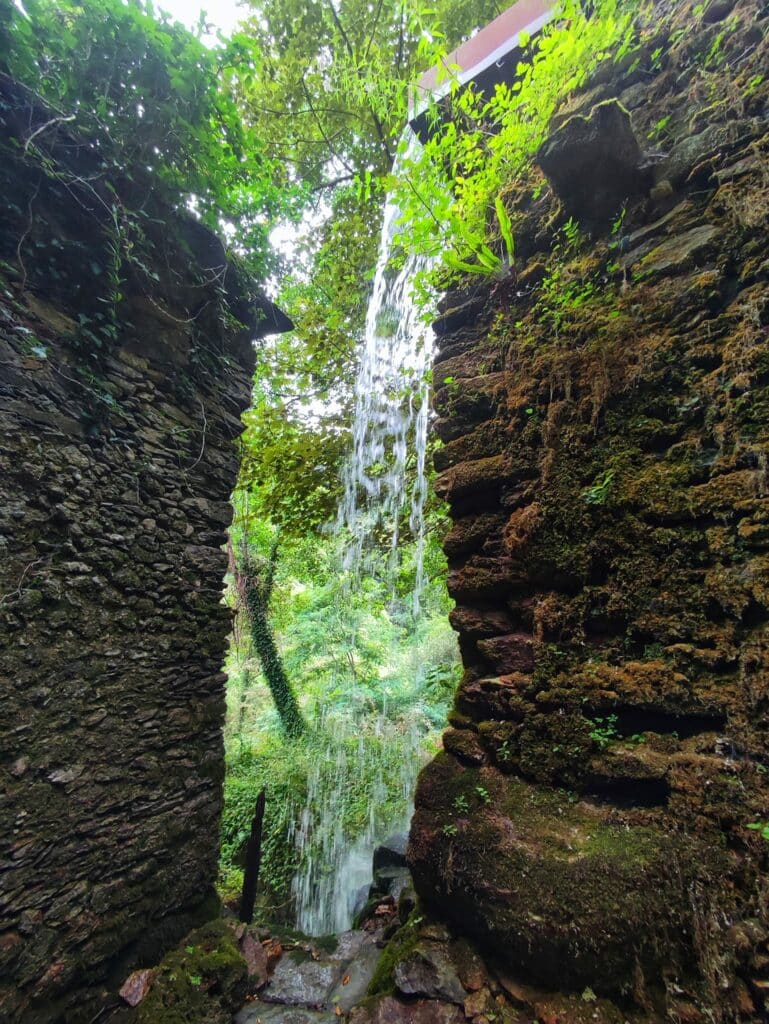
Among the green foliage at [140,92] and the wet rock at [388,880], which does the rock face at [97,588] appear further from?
the wet rock at [388,880]

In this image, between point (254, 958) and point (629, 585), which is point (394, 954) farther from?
point (254, 958)

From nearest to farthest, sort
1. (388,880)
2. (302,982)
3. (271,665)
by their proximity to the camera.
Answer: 1. (302,982)
2. (388,880)
3. (271,665)

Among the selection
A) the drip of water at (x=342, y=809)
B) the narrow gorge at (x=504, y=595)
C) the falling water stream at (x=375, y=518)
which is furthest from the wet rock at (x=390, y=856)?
the narrow gorge at (x=504, y=595)

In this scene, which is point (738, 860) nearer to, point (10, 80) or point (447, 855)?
point (447, 855)

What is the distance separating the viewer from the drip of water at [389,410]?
14.9 ft

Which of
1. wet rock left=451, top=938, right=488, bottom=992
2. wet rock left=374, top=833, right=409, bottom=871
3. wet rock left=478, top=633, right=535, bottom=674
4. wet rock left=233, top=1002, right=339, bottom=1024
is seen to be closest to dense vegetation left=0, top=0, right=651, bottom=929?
wet rock left=374, top=833, right=409, bottom=871

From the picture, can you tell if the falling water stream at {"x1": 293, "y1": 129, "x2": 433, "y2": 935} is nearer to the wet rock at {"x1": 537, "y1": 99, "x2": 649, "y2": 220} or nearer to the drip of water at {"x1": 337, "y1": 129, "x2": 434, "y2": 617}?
the drip of water at {"x1": 337, "y1": 129, "x2": 434, "y2": 617}

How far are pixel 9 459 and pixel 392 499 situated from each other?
3.89m

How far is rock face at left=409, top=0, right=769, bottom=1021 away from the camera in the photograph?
118 cm

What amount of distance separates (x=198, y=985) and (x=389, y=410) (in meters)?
4.88

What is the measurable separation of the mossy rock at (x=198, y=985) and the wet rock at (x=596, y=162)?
4.52 meters

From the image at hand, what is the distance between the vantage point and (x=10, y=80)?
236cm

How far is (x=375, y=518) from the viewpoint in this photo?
236 inches

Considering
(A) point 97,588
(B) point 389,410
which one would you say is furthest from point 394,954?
(B) point 389,410
